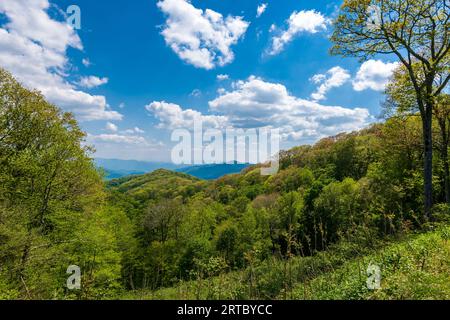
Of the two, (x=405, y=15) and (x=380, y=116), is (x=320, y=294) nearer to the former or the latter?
(x=405, y=15)

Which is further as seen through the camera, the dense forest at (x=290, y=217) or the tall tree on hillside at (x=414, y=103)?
the tall tree on hillside at (x=414, y=103)

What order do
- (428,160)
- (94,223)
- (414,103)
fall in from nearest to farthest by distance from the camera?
(428,160)
(414,103)
(94,223)

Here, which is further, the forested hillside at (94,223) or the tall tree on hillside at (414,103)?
the tall tree on hillside at (414,103)

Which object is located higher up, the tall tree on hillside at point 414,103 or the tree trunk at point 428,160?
the tall tree on hillside at point 414,103

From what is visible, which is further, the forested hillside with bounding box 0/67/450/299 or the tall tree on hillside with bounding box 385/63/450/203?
the tall tree on hillside with bounding box 385/63/450/203

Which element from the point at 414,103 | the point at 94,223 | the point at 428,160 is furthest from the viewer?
the point at 94,223

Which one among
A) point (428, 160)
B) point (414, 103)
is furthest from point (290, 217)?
point (414, 103)

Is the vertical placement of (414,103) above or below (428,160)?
above

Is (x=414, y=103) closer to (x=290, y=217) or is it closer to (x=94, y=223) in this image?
(x=290, y=217)

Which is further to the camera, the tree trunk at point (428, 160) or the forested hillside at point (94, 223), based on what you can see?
the tree trunk at point (428, 160)

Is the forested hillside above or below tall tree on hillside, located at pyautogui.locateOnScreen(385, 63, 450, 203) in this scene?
below

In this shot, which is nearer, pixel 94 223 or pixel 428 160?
pixel 428 160

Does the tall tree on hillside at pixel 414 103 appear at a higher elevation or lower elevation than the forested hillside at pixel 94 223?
higher
